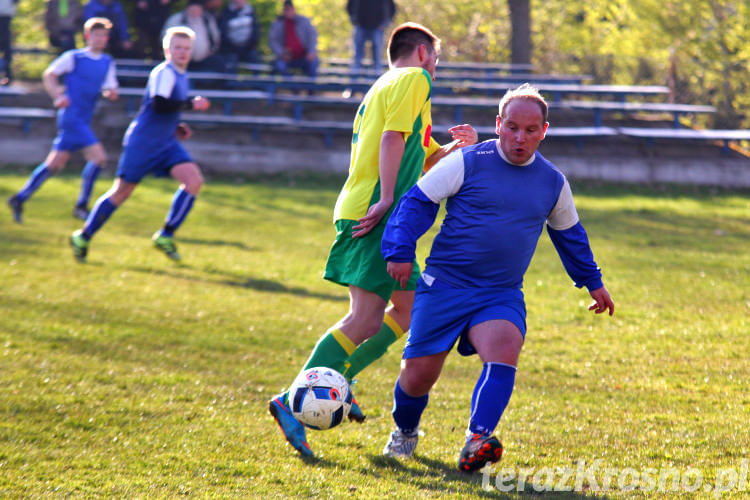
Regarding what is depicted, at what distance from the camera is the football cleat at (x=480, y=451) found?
348cm

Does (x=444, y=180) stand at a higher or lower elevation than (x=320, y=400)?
higher

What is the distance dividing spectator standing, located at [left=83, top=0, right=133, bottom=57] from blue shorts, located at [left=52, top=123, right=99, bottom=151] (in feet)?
20.5

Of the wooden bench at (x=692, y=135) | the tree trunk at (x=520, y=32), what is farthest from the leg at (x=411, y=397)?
the tree trunk at (x=520, y=32)

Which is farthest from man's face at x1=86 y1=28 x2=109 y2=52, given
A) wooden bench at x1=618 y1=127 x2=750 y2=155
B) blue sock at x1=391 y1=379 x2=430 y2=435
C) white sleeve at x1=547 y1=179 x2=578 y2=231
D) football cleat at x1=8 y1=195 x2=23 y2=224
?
wooden bench at x1=618 y1=127 x2=750 y2=155

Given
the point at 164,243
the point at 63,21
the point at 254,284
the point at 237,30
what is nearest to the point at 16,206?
the point at 164,243

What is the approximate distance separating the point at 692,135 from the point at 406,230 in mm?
14005

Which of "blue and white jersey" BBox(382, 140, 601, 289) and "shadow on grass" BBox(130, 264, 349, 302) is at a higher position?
"blue and white jersey" BBox(382, 140, 601, 289)

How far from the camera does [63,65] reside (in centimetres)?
1041

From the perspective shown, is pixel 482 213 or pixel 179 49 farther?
pixel 179 49

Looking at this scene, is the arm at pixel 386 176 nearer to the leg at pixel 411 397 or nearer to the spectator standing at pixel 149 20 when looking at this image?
the leg at pixel 411 397

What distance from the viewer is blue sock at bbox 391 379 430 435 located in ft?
13.0

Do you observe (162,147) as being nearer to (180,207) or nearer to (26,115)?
(180,207)

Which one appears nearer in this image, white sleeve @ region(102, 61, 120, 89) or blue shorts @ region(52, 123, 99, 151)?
white sleeve @ region(102, 61, 120, 89)

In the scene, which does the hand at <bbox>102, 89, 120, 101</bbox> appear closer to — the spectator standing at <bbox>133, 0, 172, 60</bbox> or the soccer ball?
the soccer ball
